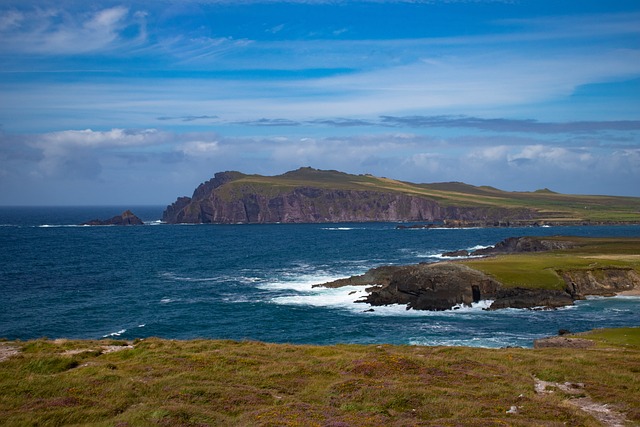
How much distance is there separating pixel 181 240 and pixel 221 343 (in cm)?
15270

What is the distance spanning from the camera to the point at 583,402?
26906 mm

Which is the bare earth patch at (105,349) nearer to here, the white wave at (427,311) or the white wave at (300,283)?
the white wave at (427,311)

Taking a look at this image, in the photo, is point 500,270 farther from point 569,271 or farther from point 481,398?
point 481,398

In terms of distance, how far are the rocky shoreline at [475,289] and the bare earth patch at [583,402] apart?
46.5 meters

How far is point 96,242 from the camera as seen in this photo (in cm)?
17312

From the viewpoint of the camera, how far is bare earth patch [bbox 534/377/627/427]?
2398 centimetres

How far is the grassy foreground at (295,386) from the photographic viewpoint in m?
21.8

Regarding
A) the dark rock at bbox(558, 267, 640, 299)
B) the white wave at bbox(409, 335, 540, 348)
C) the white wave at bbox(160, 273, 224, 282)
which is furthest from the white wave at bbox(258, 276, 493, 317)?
the dark rock at bbox(558, 267, 640, 299)

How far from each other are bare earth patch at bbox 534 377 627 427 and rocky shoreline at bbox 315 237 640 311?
46.5 metres

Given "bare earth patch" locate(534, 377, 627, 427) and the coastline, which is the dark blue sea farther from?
"bare earth patch" locate(534, 377, 627, 427)

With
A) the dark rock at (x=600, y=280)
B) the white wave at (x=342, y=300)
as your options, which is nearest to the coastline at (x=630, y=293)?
the dark rock at (x=600, y=280)

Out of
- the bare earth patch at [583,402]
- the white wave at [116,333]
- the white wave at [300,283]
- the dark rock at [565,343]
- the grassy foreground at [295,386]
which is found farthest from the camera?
the white wave at [300,283]

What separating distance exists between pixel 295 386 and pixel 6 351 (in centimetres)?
1876

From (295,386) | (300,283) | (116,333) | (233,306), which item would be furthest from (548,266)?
(295,386)
